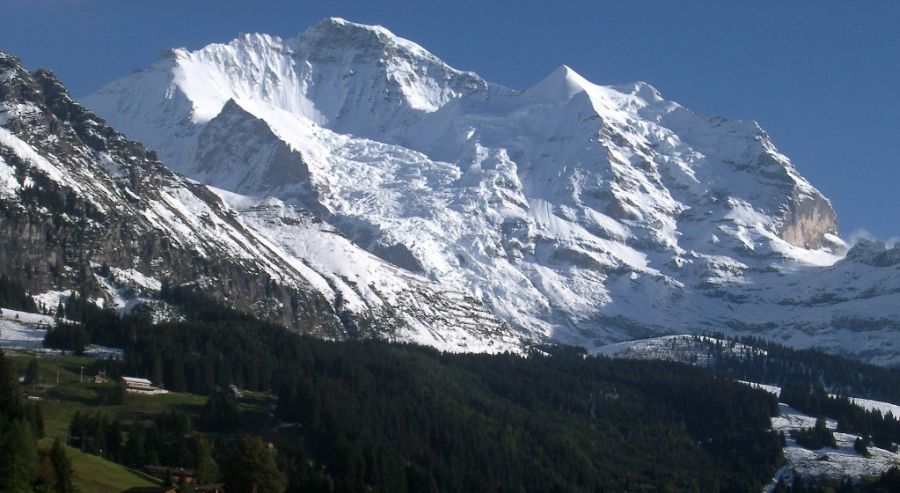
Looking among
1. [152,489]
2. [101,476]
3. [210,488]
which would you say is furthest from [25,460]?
[210,488]

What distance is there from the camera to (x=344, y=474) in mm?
190875

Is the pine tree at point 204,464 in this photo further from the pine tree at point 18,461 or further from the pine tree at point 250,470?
the pine tree at point 18,461

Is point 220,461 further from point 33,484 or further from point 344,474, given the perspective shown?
point 33,484

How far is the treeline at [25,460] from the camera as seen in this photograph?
126 metres

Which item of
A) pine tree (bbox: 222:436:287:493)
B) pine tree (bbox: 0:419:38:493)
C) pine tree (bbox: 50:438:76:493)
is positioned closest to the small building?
pine tree (bbox: 222:436:287:493)

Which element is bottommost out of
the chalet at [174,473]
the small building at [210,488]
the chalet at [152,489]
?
the chalet at [152,489]

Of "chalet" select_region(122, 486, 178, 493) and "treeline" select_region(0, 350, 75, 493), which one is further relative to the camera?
"chalet" select_region(122, 486, 178, 493)

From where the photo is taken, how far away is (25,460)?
128 m

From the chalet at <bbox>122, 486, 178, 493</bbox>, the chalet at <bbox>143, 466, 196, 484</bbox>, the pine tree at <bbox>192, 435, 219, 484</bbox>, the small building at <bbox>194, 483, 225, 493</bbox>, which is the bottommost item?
the chalet at <bbox>122, 486, 178, 493</bbox>

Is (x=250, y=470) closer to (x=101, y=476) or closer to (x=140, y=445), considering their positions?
(x=101, y=476)

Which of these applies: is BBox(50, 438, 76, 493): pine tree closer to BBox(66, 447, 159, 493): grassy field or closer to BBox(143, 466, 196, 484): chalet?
BBox(66, 447, 159, 493): grassy field

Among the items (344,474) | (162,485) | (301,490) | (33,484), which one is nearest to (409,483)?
(344,474)

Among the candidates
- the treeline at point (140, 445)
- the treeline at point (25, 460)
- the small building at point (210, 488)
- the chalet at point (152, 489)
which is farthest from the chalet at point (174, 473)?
the treeline at point (25, 460)

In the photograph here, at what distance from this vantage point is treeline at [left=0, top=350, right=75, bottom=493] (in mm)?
125562
